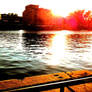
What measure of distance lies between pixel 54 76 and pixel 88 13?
192 meters

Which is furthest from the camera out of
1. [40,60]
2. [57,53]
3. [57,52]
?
[57,52]

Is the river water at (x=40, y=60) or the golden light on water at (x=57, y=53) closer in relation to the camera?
the river water at (x=40, y=60)

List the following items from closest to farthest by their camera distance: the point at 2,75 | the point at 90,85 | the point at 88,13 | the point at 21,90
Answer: the point at 21,90 < the point at 90,85 < the point at 2,75 < the point at 88,13

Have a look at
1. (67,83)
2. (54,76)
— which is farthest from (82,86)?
(67,83)

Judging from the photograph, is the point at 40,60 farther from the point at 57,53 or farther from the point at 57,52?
the point at 57,52

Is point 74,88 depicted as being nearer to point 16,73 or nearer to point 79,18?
point 16,73

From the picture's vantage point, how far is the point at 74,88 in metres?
5.38

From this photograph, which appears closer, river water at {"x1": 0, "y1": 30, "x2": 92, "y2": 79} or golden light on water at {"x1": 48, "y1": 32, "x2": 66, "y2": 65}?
river water at {"x1": 0, "y1": 30, "x2": 92, "y2": 79}

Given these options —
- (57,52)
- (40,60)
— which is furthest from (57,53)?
(40,60)

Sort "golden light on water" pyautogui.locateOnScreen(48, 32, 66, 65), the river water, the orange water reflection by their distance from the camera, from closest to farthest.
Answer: the river water, "golden light on water" pyautogui.locateOnScreen(48, 32, 66, 65), the orange water reflection

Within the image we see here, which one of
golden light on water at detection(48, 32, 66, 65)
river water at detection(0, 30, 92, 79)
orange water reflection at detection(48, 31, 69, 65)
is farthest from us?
orange water reflection at detection(48, 31, 69, 65)

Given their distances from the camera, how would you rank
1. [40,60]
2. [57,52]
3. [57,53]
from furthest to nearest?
1. [57,52]
2. [57,53]
3. [40,60]

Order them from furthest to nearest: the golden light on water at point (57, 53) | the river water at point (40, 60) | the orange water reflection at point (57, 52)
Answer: the orange water reflection at point (57, 52)
the golden light on water at point (57, 53)
the river water at point (40, 60)

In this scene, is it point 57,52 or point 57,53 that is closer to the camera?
point 57,53
